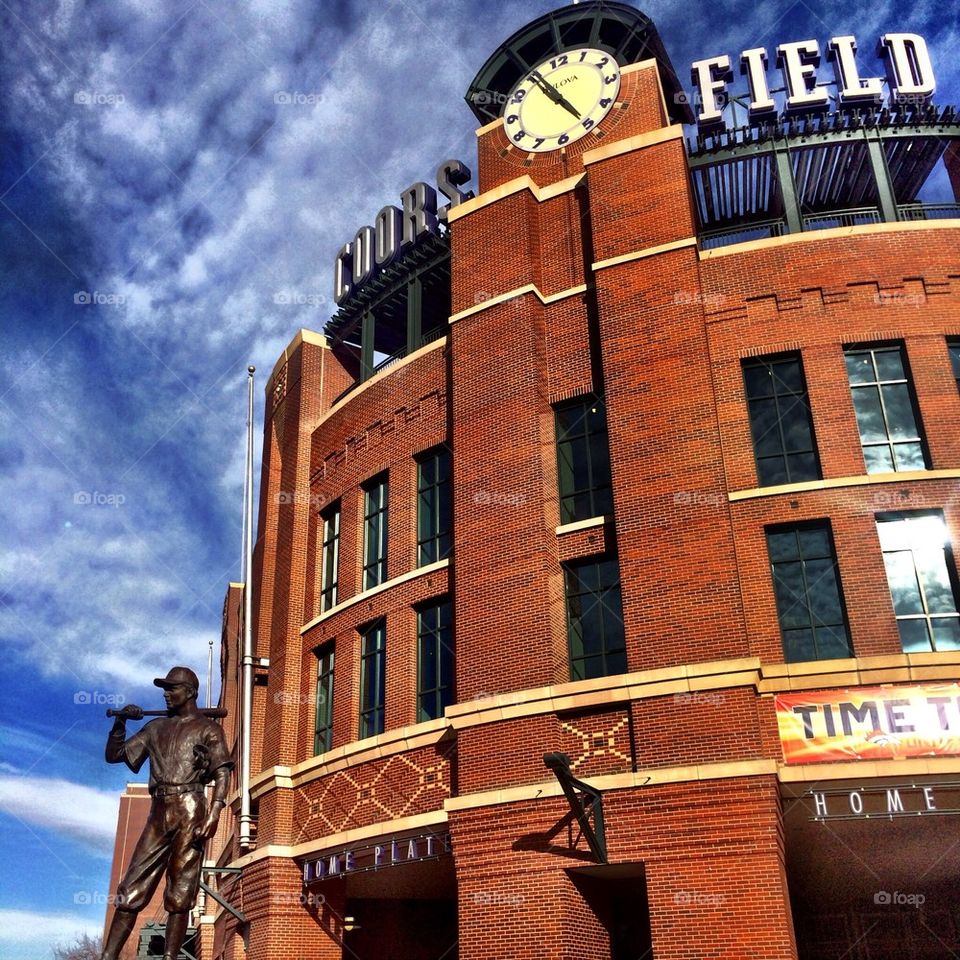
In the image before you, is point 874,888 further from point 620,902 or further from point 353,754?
point 353,754

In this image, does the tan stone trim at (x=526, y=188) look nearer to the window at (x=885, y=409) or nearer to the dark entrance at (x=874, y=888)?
the window at (x=885, y=409)

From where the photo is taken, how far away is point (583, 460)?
21172 mm

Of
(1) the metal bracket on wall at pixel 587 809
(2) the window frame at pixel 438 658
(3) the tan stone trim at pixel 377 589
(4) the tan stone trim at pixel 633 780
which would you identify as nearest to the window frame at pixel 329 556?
(3) the tan stone trim at pixel 377 589

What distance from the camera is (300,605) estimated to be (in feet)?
88.6

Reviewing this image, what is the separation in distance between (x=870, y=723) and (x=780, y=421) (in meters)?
5.99

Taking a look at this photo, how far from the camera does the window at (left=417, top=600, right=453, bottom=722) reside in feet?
72.3

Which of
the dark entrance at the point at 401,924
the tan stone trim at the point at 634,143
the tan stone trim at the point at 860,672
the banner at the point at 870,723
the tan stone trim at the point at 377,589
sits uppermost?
the tan stone trim at the point at 634,143

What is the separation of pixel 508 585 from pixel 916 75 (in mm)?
15903

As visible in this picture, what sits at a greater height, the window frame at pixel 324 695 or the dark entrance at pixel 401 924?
the window frame at pixel 324 695

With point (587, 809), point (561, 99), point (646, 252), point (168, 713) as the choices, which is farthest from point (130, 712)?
point (561, 99)

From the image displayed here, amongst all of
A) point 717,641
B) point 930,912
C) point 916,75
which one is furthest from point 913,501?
point 916,75

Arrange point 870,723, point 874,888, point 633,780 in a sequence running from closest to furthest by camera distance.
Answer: point 870,723 → point 633,780 → point 874,888

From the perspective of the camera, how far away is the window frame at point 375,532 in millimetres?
25094

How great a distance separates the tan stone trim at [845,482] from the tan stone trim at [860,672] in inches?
125
